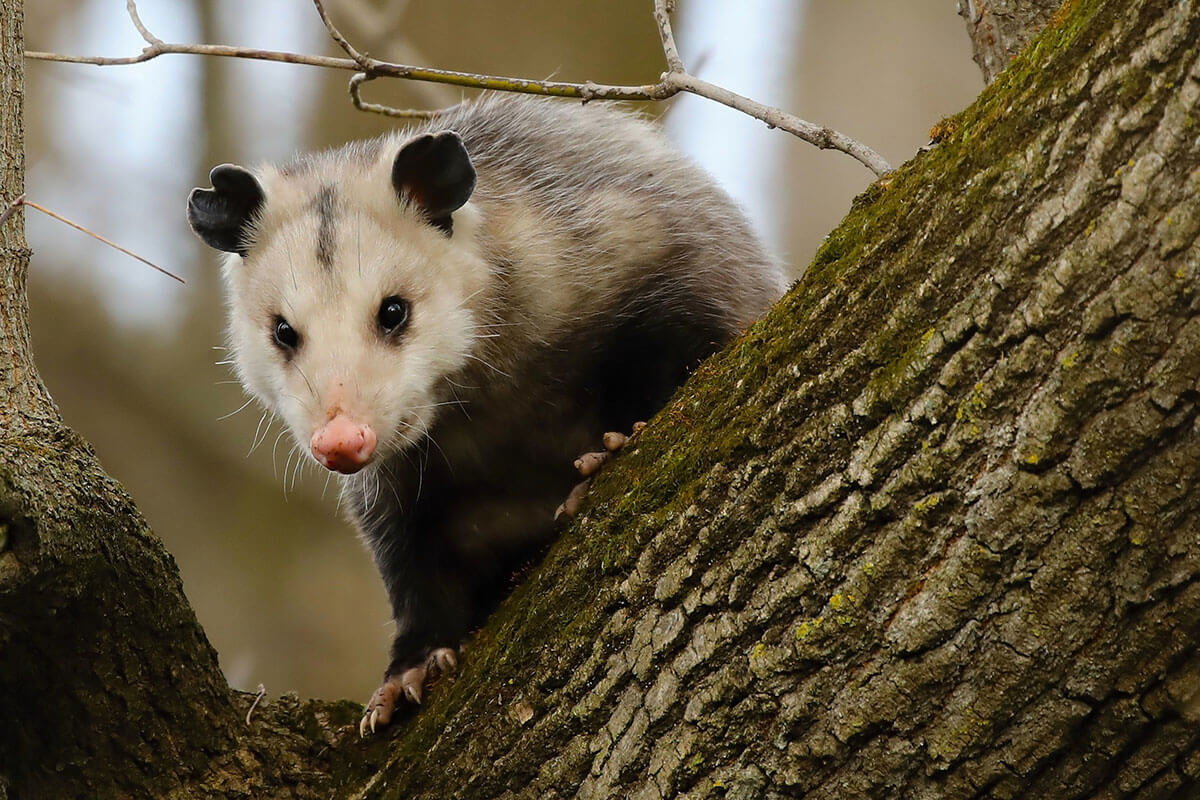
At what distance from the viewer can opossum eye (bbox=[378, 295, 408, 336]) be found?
260 centimetres

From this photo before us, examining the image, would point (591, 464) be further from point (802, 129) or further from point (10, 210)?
point (10, 210)

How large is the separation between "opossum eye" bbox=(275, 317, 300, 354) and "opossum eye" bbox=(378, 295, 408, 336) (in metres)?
0.19

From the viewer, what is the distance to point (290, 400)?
8.27 ft

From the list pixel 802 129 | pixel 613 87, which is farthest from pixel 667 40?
pixel 802 129

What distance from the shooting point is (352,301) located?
2.56m

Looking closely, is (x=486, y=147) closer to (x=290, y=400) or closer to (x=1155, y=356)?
(x=290, y=400)

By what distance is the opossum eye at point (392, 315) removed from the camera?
2.60 m

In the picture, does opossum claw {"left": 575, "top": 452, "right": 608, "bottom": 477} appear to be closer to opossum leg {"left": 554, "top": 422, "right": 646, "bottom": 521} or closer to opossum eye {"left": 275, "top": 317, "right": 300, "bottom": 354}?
opossum leg {"left": 554, "top": 422, "right": 646, "bottom": 521}

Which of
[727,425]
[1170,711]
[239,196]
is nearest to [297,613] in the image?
[239,196]

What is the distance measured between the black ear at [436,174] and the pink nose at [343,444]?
677mm

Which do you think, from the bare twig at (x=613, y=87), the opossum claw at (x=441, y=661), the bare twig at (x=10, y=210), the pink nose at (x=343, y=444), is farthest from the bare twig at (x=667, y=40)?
the opossum claw at (x=441, y=661)

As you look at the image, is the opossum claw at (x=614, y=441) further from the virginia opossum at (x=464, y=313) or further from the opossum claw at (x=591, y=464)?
the virginia opossum at (x=464, y=313)

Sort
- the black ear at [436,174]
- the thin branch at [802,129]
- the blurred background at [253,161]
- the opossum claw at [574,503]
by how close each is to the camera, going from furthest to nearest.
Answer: the blurred background at [253,161] → the black ear at [436,174] → the opossum claw at [574,503] → the thin branch at [802,129]

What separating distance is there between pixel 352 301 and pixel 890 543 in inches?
53.6
